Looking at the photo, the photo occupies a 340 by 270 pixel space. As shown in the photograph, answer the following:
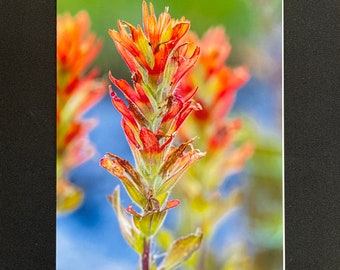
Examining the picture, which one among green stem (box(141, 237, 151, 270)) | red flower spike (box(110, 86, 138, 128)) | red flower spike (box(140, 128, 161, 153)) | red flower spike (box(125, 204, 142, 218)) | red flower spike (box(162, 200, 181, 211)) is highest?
red flower spike (box(110, 86, 138, 128))

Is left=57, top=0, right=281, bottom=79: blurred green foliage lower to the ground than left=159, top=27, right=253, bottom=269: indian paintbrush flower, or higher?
higher

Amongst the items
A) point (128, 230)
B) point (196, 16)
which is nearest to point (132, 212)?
point (128, 230)

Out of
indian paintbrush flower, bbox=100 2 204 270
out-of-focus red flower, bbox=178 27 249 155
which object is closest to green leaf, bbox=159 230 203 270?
indian paintbrush flower, bbox=100 2 204 270

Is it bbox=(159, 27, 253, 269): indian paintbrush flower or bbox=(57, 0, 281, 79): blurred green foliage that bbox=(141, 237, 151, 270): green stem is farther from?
bbox=(57, 0, 281, 79): blurred green foliage

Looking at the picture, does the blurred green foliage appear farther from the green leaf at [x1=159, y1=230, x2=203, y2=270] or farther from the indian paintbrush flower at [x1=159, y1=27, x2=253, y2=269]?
the green leaf at [x1=159, y1=230, x2=203, y2=270]
